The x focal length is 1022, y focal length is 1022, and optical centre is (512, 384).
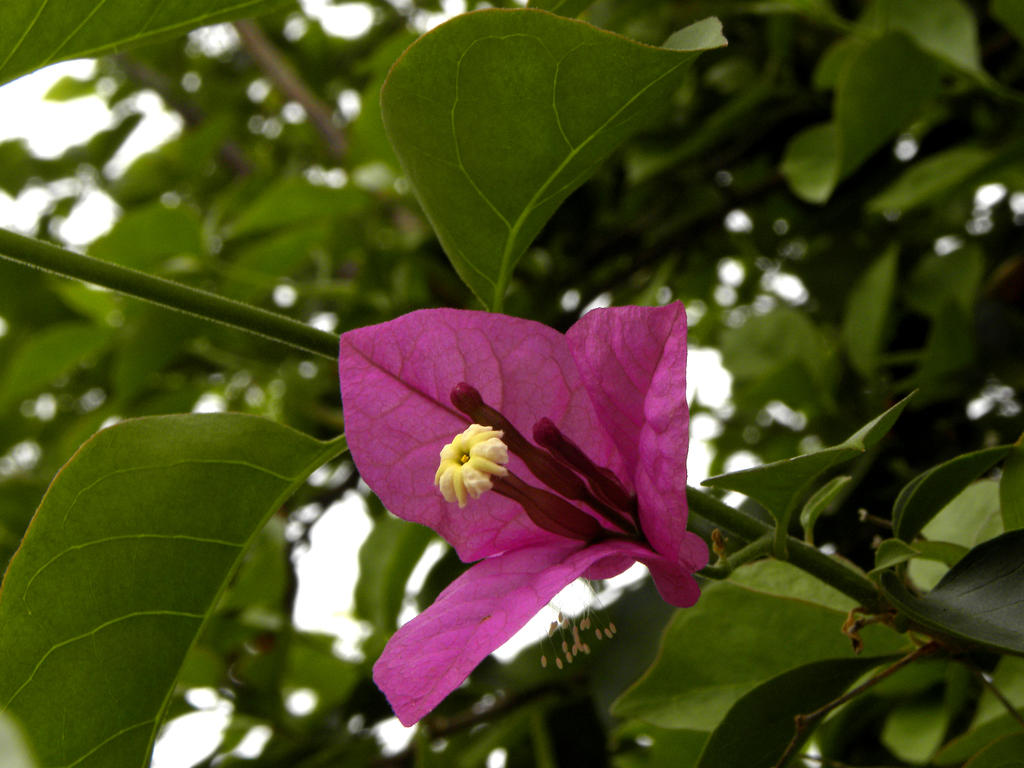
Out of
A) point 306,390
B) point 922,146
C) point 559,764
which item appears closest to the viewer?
point 559,764

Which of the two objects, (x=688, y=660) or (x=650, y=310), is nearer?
(x=650, y=310)

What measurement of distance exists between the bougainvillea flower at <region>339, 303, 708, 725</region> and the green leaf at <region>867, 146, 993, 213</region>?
1.79ft

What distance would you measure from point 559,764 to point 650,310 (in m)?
0.68

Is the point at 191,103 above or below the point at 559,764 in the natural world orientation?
above

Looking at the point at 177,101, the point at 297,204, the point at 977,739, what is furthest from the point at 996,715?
the point at 177,101

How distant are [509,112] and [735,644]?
0.31m

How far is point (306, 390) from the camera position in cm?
134

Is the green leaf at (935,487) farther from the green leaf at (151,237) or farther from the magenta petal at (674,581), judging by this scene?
the green leaf at (151,237)

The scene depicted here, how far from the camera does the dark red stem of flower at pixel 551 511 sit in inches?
17.6

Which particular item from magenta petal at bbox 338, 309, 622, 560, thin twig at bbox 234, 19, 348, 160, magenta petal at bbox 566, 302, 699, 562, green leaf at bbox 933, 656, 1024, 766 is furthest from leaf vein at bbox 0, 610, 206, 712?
thin twig at bbox 234, 19, 348, 160

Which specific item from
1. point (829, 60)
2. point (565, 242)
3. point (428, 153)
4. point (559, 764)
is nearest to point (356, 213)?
point (565, 242)

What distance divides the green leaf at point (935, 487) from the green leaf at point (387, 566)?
1.48 feet

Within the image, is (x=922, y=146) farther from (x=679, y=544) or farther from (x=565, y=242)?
(x=679, y=544)

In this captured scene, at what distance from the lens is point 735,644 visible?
1.84 ft
